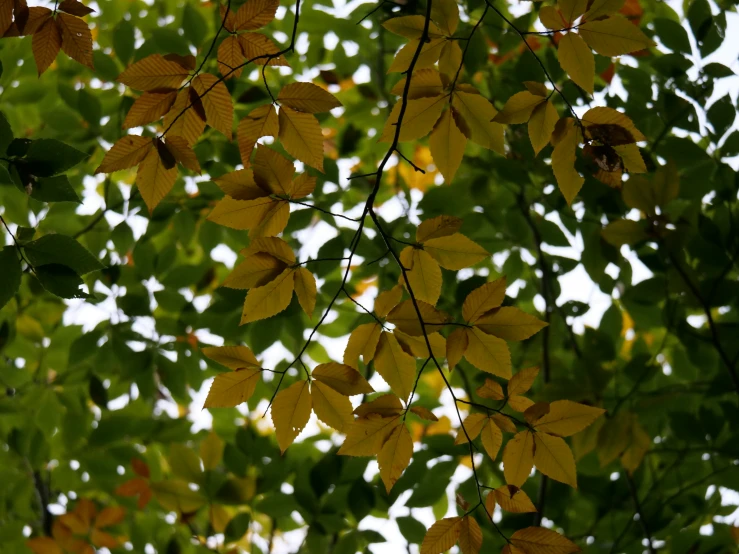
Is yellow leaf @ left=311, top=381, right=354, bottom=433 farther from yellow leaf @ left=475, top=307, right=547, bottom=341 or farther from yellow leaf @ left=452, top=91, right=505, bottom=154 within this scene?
yellow leaf @ left=452, top=91, right=505, bottom=154

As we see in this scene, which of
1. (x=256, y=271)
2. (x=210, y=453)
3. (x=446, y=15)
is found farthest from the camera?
(x=210, y=453)

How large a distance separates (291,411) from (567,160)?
517 mm

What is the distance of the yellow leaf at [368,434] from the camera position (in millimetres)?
888

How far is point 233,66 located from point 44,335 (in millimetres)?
1470

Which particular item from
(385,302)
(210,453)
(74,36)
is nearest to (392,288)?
(385,302)

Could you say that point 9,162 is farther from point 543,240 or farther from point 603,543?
point 603,543

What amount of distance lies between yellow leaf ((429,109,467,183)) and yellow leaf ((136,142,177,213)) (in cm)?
38

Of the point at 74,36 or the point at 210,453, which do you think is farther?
the point at 210,453

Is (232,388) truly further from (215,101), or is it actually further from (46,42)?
(46,42)

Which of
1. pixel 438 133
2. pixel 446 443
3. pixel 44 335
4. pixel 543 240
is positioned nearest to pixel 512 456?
pixel 438 133

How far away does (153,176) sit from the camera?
2.94ft

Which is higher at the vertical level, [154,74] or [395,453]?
[154,74]

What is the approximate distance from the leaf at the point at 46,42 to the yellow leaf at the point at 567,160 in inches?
28.5

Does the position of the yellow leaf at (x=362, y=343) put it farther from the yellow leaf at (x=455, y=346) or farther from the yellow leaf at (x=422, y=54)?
the yellow leaf at (x=422, y=54)
